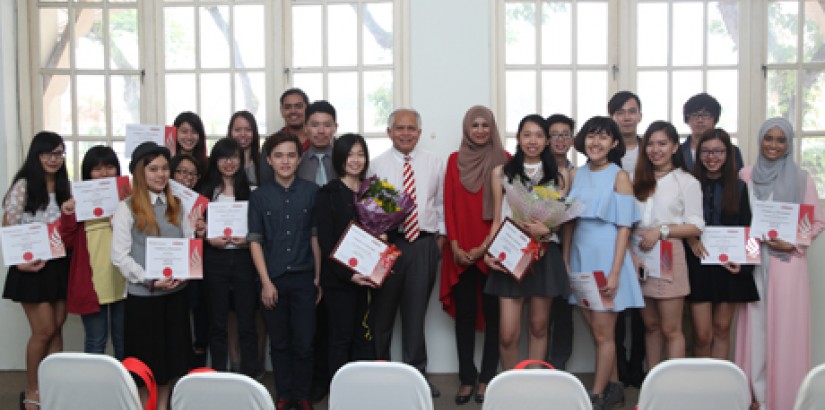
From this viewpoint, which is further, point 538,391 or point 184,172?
point 184,172

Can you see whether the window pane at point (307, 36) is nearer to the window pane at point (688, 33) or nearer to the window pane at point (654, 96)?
the window pane at point (654, 96)

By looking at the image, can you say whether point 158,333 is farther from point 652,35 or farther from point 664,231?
point 652,35

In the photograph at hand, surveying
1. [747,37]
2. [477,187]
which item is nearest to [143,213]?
[477,187]

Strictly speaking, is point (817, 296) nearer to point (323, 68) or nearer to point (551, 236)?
point (551, 236)

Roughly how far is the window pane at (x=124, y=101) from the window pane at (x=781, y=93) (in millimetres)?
4596

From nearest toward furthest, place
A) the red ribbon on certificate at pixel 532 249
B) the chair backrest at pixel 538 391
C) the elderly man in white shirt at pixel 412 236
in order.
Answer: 1. the chair backrest at pixel 538 391
2. the red ribbon on certificate at pixel 532 249
3. the elderly man in white shirt at pixel 412 236

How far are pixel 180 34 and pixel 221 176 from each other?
5.55 ft

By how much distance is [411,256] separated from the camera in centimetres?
416

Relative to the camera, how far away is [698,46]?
4.89 meters

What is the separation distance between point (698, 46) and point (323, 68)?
8.87 ft

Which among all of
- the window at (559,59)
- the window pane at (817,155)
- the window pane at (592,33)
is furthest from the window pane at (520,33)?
the window pane at (817,155)

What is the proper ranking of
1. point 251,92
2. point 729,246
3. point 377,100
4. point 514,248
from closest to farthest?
1. point 514,248
2. point 729,246
3. point 377,100
4. point 251,92

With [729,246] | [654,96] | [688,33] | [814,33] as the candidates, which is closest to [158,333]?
[729,246]

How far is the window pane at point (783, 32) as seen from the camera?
15.8 ft
